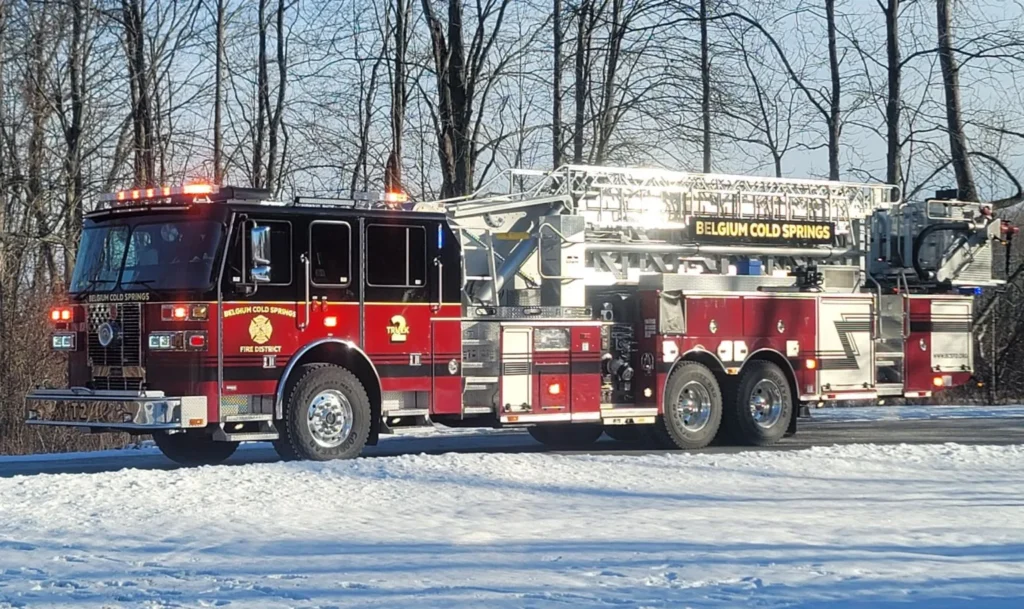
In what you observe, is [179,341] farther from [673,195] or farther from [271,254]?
[673,195]

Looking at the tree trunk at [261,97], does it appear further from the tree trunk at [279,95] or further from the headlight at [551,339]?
the headlight at [551,339]

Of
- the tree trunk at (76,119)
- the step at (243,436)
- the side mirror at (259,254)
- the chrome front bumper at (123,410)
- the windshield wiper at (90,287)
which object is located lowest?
the step at (243,436)

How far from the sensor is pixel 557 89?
97.5 ft

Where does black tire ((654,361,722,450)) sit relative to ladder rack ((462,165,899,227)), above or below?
below

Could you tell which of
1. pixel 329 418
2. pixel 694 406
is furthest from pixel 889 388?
pixel 329 418

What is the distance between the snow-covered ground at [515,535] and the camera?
7473 mm

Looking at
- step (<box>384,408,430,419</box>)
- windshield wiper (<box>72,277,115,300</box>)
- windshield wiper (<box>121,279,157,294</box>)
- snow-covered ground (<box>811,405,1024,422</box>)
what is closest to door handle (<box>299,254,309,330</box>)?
step (<box>384,408,430,419</box>)

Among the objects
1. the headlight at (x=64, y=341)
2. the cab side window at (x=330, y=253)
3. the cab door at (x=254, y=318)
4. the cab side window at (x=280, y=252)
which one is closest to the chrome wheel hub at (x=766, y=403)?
the cab side window at (x=330, y=253)

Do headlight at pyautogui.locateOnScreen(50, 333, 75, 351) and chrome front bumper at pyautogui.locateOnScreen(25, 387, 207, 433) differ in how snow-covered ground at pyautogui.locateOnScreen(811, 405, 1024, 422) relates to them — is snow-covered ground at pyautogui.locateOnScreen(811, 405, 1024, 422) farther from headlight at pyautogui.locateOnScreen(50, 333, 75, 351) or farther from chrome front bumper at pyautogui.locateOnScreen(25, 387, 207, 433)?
headlight at pyautogui.locateOnScreen(50, 333, 75, 351)

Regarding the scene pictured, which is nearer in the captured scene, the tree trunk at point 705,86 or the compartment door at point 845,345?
the compartment door at point 845,345

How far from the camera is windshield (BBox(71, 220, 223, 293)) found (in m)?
13.5

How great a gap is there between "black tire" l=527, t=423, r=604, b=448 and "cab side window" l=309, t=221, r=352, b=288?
4692 mm

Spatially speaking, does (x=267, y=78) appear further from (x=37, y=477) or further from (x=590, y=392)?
(x=37, y=477)

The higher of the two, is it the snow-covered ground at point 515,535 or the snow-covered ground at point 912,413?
the snow-covered ground at point 515,535
